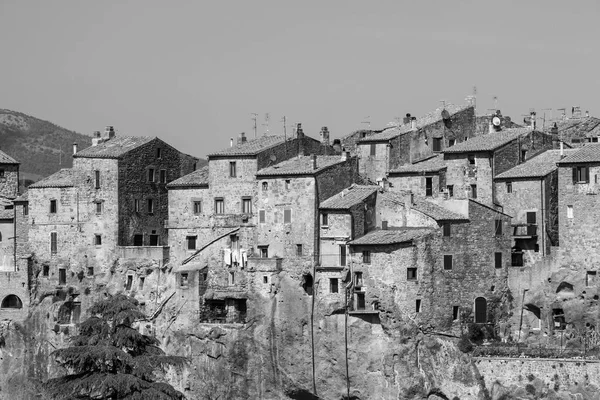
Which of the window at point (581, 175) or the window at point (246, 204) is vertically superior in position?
the window at point (581, 175)

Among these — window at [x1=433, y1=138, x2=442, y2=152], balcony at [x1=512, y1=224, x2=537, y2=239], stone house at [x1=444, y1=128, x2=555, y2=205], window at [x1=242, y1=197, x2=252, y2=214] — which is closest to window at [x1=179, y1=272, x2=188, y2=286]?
window at [x1=242, y1=197, x2=252, y2=214]

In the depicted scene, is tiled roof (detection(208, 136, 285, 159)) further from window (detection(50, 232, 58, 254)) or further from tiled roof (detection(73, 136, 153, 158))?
window (detection(50, 232, 58, 254))

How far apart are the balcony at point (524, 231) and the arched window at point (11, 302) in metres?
30.9

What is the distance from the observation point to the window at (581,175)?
94.9 metres

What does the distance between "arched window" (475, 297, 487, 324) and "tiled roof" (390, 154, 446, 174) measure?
8.63 metres

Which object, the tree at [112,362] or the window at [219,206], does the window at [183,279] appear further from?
the tree at [112,362]

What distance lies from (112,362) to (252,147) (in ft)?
87.2

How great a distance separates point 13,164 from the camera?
119688mm

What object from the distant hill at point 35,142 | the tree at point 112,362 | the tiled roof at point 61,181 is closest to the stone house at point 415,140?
the tiled roof at point 61,181

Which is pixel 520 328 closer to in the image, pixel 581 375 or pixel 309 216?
pixel 581 375

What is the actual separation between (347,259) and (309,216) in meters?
3.31

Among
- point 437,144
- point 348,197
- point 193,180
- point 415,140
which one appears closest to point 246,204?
point 193,180

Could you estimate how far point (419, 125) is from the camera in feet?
358

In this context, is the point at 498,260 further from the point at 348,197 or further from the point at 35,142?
the point at 35,142
